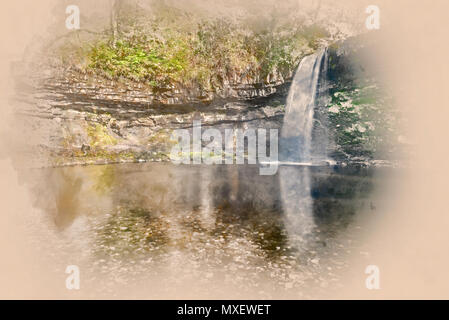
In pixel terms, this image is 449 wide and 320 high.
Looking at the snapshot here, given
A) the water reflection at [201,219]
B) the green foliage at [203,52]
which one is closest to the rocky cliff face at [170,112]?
the green foliage at [203,52]

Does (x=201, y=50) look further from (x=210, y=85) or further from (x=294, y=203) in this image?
(x=294, y=203)

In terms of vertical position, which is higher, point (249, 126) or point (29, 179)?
point (249, 126)

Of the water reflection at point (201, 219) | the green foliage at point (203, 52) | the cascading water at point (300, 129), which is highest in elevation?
the green foliage at point (203, 52)

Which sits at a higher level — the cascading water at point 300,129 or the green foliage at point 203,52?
the green foliage at point 203,52

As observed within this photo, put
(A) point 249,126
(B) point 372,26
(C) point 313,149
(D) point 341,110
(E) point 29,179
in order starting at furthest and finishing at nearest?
(A) point 249,126
(C) point 313,149
(D) point 341,110
(B) point 372,26
(E) point 29,179

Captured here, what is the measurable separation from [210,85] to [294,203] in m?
15.7

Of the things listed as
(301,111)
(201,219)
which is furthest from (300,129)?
(201,219)

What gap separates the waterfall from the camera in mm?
23844

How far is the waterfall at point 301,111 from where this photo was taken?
23.8 metres

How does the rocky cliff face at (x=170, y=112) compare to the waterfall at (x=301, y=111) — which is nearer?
the rocky cliff face at (x=170, y=112)

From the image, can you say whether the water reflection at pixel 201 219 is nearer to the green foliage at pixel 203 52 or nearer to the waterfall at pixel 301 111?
the waterfall at pixel 301 111

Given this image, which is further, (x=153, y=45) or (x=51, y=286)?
(x=153, y=45)

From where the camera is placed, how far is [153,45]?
A: 23859 mm
